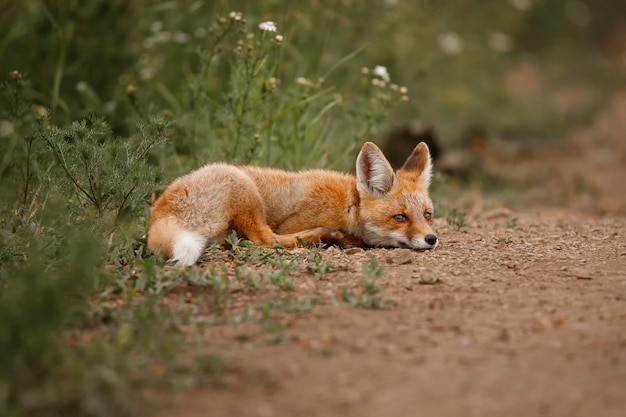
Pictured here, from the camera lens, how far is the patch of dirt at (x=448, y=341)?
2.91m

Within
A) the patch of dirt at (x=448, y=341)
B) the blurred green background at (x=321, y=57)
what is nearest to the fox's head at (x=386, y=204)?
the patch of dirt at (x=448, y=341)

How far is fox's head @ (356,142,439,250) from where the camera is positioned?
18.4 ft

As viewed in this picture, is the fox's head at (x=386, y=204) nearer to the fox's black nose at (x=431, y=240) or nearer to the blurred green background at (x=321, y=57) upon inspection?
the fox's black nose at (x=431, y=240)

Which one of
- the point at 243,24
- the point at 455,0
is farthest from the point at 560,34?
the point at 243,24

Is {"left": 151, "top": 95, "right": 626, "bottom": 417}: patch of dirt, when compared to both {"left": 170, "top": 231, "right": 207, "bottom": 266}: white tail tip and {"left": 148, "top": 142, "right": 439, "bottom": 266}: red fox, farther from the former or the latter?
{"left": 170, "top": 231, "right": 207, "bottom": 266}: white tail tip

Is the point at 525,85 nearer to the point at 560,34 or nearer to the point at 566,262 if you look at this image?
the point at 560,34

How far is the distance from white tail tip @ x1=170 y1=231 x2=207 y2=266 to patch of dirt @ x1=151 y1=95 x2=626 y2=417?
59cm

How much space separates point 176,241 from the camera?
4.70 m

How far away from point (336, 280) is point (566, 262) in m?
1.57

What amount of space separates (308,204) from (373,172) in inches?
21.5

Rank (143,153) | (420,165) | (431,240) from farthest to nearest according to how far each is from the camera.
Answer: (420,165), (431,240), (143,153)

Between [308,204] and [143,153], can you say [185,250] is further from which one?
[308,204]

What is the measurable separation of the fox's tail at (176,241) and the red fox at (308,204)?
0.02 meters

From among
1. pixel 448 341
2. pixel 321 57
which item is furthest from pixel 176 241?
pixel 321 57
